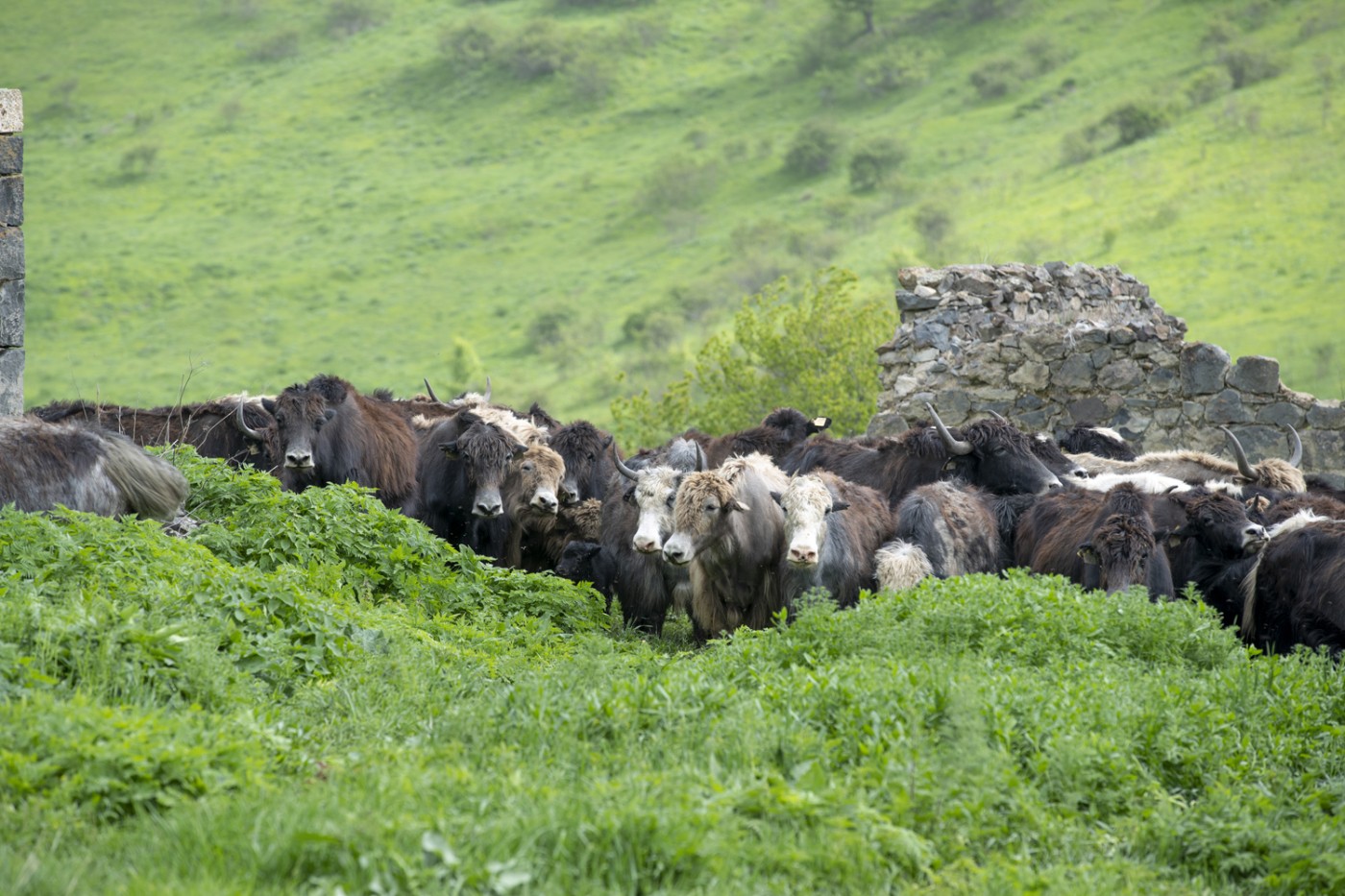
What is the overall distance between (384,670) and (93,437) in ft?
10.1

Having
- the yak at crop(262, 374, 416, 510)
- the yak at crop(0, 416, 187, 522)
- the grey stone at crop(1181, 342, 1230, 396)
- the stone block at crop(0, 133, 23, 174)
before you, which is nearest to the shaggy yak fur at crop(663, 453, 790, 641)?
the yak at crop(0, 416, 187, 522)

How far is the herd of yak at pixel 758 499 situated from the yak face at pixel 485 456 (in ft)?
0.06

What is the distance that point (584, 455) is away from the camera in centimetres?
1271

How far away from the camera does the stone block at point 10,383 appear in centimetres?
1086

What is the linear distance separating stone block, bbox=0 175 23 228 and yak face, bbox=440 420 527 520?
3.69 meters

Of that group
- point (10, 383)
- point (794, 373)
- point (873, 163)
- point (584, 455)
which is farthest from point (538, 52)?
point (10, 383)

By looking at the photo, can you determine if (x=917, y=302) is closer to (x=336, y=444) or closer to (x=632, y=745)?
(x=336, y=444)

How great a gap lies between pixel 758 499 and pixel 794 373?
17739 mm

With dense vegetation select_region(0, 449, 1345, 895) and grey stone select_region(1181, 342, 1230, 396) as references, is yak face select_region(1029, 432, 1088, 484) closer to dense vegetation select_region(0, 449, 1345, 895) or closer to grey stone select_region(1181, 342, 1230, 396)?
dense vegetation select_region(0, 449, 1345, 895)

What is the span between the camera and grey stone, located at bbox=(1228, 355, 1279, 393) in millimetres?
15508

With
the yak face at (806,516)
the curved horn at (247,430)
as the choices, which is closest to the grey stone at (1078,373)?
the yak face at (806,516)

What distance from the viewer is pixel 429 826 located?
4.81 meters

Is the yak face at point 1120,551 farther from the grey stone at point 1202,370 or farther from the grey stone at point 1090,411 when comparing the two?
the grey stone at point 1202,370

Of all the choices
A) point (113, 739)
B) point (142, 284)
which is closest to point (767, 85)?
point (142, 284)
